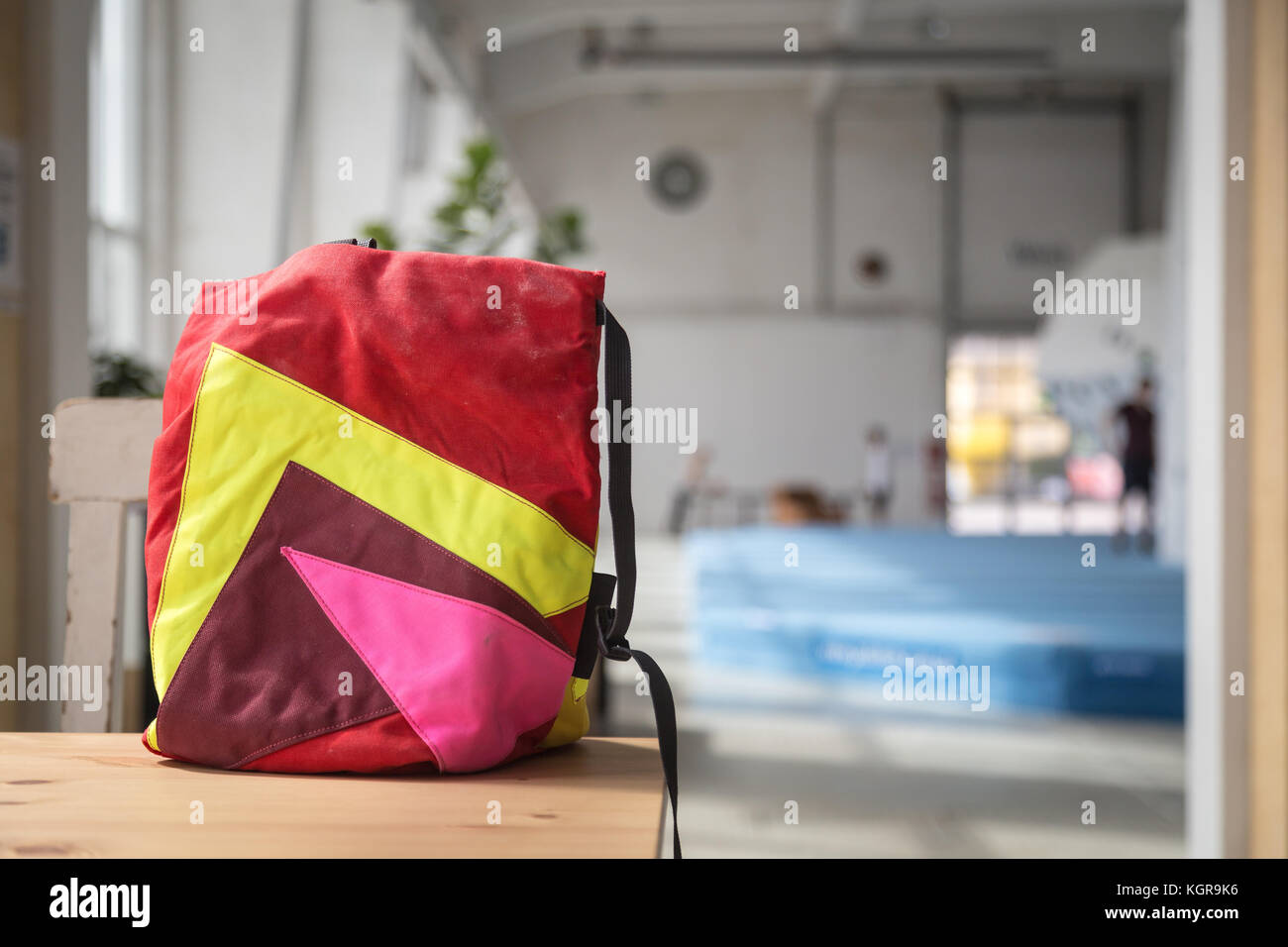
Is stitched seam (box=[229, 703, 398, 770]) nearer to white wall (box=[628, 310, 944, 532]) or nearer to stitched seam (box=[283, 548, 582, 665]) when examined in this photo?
stitched seam (box=[283, 548, 582, 665])

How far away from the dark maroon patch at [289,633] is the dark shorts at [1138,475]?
795 centimetres

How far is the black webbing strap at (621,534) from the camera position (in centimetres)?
79

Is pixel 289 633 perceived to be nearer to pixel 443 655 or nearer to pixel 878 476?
pixel 443 655

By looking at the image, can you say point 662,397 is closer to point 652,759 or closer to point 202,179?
point 202,179

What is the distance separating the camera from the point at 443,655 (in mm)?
748

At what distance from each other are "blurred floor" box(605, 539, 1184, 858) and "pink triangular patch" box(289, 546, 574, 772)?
169cm

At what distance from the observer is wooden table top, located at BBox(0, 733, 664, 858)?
62cm

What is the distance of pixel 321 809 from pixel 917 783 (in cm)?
257

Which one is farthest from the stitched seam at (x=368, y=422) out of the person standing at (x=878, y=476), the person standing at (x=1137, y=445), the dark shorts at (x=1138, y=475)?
the person standing at (x=878, y=476)

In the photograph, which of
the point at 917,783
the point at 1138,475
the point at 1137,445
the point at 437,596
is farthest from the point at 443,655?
the point at 1138,475

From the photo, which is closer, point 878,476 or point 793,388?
point 878,476

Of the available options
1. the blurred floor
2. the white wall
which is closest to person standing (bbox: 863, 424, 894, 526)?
the white wall

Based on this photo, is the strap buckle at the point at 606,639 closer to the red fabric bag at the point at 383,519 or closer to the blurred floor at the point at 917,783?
the red fabric bag at the point at 383,519
